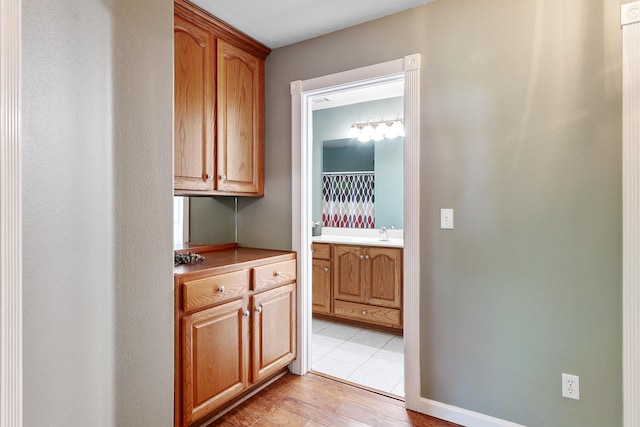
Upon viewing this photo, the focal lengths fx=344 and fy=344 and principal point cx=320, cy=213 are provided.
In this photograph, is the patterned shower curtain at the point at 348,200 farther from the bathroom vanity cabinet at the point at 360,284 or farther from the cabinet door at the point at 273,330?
the cabinet door at the point at 273,330

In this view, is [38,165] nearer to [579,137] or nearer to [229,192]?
[229,192]

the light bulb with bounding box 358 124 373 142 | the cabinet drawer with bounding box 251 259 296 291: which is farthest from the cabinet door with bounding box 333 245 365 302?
the light bulb with bounding box 358 124 373 142

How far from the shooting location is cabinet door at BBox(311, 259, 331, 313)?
358 cm

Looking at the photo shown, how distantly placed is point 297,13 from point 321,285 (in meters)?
2.50

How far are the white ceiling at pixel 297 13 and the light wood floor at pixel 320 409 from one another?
7.96ft

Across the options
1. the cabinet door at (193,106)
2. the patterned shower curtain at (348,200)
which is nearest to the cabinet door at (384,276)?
the patterned shower curtain at (348,200)

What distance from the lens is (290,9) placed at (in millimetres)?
2078

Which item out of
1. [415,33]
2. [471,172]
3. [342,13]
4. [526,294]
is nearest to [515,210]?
[471,172]

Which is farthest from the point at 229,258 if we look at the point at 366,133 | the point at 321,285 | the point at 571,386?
the point at 366,133

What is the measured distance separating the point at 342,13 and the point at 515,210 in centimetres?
154

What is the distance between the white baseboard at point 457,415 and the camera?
6.12 feet

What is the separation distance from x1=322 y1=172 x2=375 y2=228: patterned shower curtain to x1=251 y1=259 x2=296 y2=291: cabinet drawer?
1706mm

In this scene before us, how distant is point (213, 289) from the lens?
6.13ft

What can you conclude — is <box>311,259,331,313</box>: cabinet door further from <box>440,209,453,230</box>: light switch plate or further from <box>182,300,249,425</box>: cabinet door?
<box>440,209,453,230</box>: light switch plate
